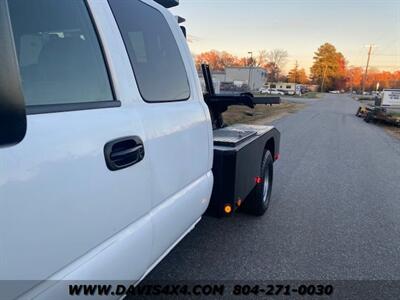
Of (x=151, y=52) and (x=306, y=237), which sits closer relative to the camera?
(x=151, y=52)

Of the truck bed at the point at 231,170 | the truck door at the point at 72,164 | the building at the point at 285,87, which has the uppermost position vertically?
the truck door at the point at 72,164

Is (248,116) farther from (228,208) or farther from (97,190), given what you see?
(97,190)

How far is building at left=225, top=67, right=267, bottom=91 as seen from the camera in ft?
240

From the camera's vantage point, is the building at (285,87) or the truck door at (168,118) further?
the building at (285,87)

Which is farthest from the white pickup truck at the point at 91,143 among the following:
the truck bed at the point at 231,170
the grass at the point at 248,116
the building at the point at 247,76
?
the building at the point at 247,76

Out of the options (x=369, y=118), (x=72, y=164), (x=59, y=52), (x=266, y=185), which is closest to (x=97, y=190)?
(x=72, y=164)

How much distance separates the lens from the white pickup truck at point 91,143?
1095 millimetres

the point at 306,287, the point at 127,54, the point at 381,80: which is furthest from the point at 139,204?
the point at 381,80

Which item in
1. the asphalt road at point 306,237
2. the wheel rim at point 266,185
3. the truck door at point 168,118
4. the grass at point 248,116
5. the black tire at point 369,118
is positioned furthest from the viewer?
the black tire at point 369,118

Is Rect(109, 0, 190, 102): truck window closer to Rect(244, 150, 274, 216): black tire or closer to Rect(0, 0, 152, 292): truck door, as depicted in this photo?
Rect(0, 0, 152, 292): truck door

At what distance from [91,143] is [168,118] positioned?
29.9 inches

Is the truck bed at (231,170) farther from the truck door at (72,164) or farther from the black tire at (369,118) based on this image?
the black tire at (369,118)

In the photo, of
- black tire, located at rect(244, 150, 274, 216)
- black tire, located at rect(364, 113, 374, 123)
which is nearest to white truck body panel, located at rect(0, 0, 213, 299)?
black tire, located at rect(244, 150, 274, 216)

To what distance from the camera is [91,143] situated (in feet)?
4.58
